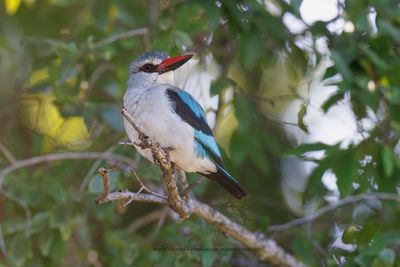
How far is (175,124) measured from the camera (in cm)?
493

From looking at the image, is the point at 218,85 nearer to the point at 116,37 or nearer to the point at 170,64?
the point at 170,64

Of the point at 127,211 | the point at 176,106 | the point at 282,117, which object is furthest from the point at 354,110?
the point at 127,211

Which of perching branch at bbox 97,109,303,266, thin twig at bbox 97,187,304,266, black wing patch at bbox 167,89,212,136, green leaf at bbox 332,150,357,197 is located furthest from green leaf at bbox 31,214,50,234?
green leaf at bbox 332,150,357,197

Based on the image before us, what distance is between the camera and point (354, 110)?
5.60m

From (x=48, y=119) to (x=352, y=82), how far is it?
2.87 m

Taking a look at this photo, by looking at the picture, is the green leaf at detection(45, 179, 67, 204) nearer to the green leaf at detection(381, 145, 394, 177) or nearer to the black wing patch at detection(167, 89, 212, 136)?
the black wing patch at detection(167, 89, 212, 136)

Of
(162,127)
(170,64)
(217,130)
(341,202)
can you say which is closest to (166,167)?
(162,127)

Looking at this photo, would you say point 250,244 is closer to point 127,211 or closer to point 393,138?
point 393,138

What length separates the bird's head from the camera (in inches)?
210

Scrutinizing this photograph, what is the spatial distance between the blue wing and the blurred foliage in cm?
41

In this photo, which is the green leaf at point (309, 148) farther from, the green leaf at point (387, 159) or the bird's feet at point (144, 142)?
the bird's feet at point (144, 142)

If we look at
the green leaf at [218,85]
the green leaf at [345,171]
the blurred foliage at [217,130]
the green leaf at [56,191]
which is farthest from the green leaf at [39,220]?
the green leaf at [345,171]

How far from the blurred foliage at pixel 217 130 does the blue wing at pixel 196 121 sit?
0.41 meters

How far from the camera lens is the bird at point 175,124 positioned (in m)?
4.87
